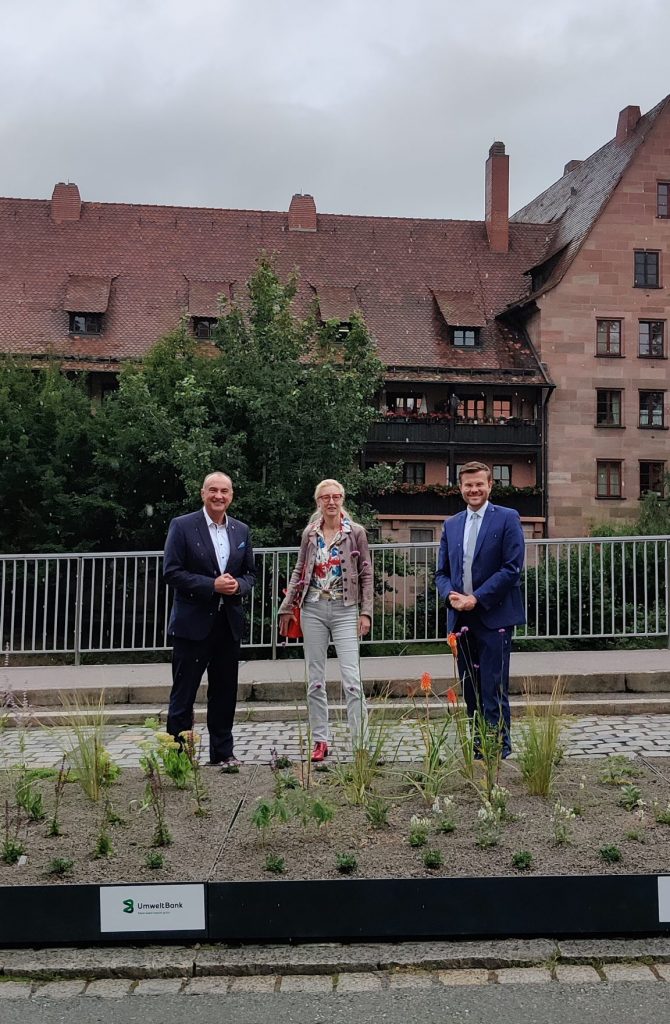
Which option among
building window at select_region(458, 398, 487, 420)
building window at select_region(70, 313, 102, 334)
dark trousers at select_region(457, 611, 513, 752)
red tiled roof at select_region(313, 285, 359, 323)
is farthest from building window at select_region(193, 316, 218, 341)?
dark trousers at select_region(457, 611, 513, 752)

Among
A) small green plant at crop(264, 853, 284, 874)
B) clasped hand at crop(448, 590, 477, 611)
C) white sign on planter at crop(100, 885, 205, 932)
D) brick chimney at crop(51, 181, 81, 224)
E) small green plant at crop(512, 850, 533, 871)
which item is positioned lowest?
white sign on planter at crop(100, 885, 205, 932)

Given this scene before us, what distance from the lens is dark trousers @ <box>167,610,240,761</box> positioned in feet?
20.6

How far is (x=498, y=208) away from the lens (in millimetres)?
44344

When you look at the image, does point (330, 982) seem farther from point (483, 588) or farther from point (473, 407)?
point (473, 407)

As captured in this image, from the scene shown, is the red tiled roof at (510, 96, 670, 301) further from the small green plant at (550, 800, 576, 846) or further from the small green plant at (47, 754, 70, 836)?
the small green plant at (550, 800, 576, 846)

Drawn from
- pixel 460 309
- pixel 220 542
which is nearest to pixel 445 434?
pixel 460 309

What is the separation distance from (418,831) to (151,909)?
3.92ft

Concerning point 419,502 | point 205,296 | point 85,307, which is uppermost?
point 205,296

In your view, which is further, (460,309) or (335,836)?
(460,309)

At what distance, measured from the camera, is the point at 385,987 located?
3475 millimetres

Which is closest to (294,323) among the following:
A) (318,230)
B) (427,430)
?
(427,430)

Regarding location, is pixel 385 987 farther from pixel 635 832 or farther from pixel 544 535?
pixel 544 535

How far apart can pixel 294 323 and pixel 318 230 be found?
23.9 m

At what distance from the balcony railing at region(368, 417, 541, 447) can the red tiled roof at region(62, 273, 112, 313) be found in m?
11.5
